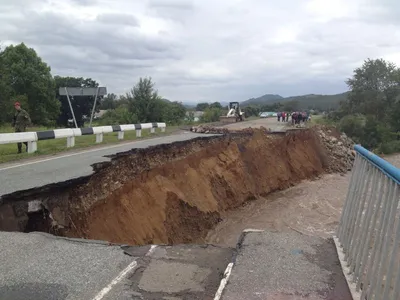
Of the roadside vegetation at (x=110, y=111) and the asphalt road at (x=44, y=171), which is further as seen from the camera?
the roadside vegetation at (x=110, y=111)

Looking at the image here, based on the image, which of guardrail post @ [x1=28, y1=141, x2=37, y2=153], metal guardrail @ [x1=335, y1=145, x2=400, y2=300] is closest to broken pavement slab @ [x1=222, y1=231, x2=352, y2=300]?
metal guardrail @ [x1=335, y1=145, x2=400, y2=300]

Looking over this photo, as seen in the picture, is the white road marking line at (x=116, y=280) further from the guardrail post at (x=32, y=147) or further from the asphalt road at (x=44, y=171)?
the guardrail post at (x=32, y=147)

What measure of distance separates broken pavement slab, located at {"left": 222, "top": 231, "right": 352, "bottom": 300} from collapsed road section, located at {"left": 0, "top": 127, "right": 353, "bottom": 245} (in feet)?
14.4

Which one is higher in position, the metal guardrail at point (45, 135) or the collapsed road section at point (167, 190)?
the metal guardrail at point (45, 135)

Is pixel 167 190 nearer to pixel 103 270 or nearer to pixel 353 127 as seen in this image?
pixel 103 270

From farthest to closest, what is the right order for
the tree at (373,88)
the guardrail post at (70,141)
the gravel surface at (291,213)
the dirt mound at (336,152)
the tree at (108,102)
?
1. the tree at (108,102)
2. the tree at (373,88)
3. the dirt mound at (336,152)
4. the guardrail post at (70,141)
5. the gravel surface at (291,213)

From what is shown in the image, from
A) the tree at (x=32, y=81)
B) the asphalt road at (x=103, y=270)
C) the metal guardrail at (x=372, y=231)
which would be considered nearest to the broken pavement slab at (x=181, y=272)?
the asphalt road at (x=103, y=270)

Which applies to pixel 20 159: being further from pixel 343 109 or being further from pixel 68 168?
pixel 343 109

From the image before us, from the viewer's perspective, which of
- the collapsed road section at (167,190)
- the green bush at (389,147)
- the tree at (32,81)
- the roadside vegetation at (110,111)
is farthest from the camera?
the green bush at (389,147)

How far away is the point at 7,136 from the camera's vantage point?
12.5m

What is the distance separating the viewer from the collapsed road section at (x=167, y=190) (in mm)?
8258

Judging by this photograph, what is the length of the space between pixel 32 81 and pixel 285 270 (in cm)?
3943

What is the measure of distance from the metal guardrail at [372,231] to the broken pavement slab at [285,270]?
189 mm

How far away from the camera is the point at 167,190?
13.4 m
